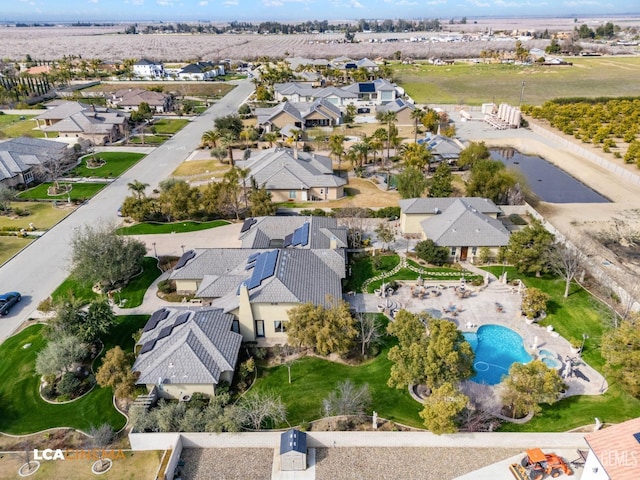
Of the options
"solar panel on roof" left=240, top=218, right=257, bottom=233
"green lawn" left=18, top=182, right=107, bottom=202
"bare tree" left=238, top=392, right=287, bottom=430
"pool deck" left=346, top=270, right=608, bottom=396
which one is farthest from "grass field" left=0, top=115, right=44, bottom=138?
"bare tree" left=238, top=392, right=287, bottom=430

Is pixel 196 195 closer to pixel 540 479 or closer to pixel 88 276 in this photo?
pixel 88 276

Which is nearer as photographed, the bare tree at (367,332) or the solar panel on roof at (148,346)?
the solar panel on roof at (148,346)

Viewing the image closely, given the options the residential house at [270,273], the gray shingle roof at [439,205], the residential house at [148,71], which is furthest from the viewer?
the residential house at [148,71]

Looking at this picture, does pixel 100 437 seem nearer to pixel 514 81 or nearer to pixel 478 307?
pixel 478 307

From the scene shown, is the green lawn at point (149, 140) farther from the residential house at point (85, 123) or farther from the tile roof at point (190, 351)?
the tile roof at point (190, 351)

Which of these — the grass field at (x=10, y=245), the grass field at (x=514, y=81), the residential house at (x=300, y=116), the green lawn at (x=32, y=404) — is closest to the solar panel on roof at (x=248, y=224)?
the green lawn at (x=32, y=404)

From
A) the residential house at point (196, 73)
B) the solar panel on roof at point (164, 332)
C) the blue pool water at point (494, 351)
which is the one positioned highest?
the residential house at point (196, 73)

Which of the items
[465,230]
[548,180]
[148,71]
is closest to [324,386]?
[465,230]
